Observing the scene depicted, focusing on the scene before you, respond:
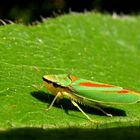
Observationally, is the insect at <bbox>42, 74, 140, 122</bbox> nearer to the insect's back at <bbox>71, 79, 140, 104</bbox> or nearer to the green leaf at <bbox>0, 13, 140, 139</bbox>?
the insect's back at <bbox>71, 79, 140, 104</bbox>

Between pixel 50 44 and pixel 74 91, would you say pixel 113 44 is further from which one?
pixel 74 91

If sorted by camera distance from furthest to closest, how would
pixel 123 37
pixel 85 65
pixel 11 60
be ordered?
1. pixel 123 37
2. pixel 85 65
3. pixel 11 60

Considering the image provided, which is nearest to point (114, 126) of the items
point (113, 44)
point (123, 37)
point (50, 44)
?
point (50, 44)

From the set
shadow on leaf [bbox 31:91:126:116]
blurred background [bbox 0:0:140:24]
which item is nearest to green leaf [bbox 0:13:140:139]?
shadow on leaf [bbox 31:91:126:116]

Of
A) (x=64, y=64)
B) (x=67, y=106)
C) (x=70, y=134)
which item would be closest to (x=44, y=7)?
(x=64, y=64)

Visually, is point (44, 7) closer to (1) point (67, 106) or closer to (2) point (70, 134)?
(1) point (67, 106)
